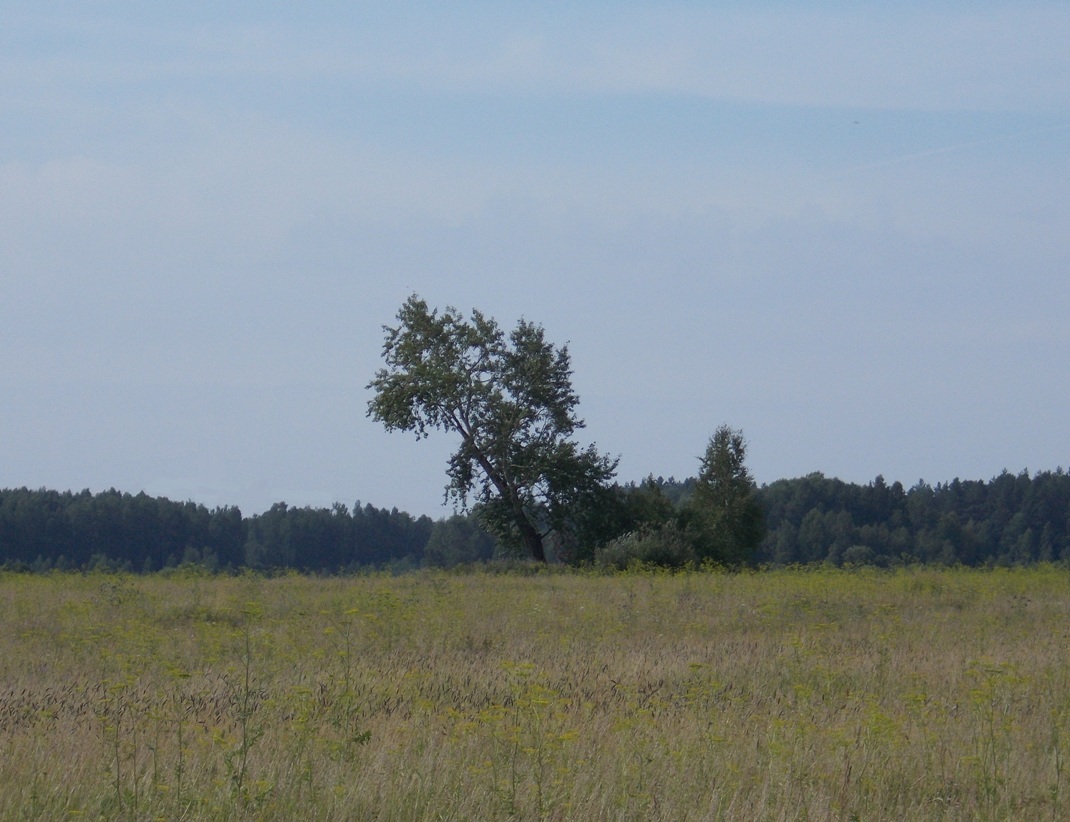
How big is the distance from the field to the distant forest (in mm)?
11215

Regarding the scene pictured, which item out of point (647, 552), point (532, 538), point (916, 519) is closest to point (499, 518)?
point (532, 538)

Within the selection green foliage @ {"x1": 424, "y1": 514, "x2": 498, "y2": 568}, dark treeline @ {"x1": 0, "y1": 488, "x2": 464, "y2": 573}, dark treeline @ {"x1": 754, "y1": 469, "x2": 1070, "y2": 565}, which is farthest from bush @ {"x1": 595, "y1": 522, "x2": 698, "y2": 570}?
dark treeline @ {"x1": 754, "y1": 469, "x2": 1070, "y2": 565}

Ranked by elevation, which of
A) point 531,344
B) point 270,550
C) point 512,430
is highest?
point 531,344

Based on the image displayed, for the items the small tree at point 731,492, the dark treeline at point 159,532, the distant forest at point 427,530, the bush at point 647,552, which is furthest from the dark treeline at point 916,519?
the bush at point 647,552

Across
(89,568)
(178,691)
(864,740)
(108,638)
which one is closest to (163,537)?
(89,568)

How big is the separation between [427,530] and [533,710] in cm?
6179

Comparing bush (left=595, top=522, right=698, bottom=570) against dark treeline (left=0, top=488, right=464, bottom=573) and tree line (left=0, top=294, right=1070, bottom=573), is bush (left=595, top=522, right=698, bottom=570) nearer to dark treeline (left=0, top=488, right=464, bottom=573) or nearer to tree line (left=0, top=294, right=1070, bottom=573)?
tree line (left=0, top=294, right=1070, bottom=573)

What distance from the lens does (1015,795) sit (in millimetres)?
5945

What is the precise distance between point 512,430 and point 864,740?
28892 mm

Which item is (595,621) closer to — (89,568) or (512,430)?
(89,568)

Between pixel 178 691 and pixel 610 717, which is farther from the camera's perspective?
pixel 178 691

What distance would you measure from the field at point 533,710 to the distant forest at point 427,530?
11215 mm

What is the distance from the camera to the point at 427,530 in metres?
68.2

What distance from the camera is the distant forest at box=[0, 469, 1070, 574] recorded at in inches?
1907
